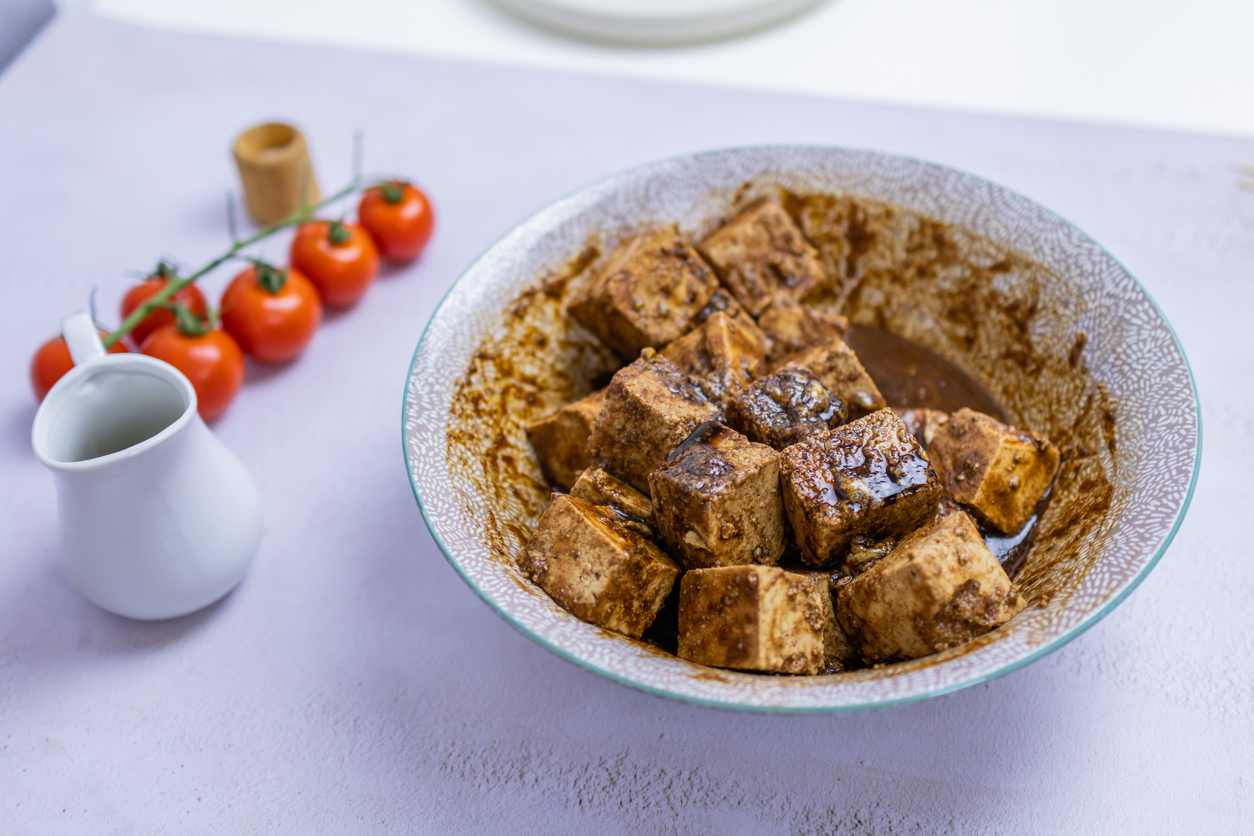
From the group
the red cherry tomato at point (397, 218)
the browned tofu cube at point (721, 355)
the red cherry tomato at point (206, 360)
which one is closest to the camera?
the browned tofu cube at point (721, 355)

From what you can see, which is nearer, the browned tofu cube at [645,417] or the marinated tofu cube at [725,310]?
the browned tofu cube at [645,417]

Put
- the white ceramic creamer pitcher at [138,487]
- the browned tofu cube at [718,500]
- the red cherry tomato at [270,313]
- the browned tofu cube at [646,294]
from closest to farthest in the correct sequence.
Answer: the browned tofu cube at [718,500] < the white ceramic creamer pitcher at [138,487] < the browned tofu cube at [646,294] < the red cherry tomato at [270,313]

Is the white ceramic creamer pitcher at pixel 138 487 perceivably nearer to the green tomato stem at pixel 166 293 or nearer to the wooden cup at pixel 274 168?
the green tomato stem at pixel 166 293

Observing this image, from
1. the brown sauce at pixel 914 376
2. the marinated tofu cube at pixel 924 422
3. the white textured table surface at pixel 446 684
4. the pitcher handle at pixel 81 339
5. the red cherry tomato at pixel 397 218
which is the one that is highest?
the marinated tofu cube at pixel 924 422

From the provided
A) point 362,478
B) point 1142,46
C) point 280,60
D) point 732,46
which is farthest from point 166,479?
point 1142,46

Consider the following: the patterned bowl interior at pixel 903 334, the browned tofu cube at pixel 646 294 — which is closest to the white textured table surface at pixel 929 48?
the patterned bowl interior at pixel 903 334

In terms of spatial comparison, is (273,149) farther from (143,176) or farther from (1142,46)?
(1142,46)
